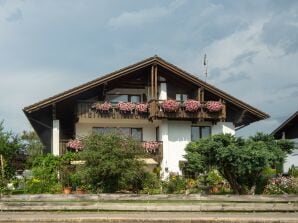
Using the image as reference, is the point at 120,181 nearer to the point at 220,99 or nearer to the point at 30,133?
the point at 220,99

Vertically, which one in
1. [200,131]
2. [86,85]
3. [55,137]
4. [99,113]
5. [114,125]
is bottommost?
[55,137]

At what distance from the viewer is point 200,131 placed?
40.0 metres

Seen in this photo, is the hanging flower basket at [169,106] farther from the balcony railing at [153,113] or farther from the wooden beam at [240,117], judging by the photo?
the wooden beam at [240,117]

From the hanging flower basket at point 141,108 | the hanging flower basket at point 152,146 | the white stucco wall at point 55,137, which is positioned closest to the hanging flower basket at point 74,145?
the white stucco wall at point 55,137

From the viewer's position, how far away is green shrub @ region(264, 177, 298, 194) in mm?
28453

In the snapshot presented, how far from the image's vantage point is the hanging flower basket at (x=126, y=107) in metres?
37.3

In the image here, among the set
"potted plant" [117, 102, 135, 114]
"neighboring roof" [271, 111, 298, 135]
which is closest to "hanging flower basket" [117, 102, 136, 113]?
"potted plant" [117, 102, 135, 114]

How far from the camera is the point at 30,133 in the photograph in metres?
74.7

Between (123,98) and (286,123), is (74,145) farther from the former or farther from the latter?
(286,123)

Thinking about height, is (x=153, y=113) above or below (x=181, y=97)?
below

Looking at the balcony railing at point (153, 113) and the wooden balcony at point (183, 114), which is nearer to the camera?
the balcony railing at point (153, 113)

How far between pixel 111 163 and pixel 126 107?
11.0m

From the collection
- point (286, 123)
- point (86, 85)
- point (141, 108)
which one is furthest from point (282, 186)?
point (286, 123)

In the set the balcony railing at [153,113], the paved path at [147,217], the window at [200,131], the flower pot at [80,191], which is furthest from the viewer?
the window at [200,131]
